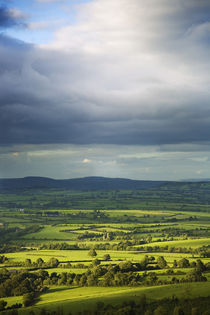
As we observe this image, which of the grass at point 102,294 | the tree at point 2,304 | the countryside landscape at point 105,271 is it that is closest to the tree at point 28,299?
the countryside landscape at point 105,271

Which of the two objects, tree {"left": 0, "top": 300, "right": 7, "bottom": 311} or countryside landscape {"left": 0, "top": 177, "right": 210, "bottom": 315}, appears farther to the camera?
tree {"left": 0, "top": 300, "right": 7, "bottom": 311}

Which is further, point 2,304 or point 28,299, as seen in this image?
point 28,299

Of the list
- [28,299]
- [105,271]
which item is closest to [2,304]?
[28,299]

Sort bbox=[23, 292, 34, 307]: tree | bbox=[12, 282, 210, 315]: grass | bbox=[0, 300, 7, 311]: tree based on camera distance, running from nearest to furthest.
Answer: bbox=[12, 282, 210, 315]: grass
bbox=[0, 300, 7, 311]: tree
bbox=[23, 292, 34, 307]: tree

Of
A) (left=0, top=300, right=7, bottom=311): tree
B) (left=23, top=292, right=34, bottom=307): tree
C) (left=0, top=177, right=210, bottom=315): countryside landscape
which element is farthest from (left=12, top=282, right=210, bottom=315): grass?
(left=0, top=300, right=7, bottom=311): tree

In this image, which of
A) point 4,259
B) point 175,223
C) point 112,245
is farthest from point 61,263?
point 175,223

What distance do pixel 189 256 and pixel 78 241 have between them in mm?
50698

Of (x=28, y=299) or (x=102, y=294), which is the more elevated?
(x=28, y=299)

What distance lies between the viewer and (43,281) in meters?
87.4

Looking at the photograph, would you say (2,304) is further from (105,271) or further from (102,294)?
(105,271)

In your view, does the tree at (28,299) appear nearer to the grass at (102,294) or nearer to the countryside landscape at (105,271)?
the countryside landscape at (105,271)

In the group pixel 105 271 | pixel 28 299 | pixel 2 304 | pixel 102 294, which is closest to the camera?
pixel 2 304

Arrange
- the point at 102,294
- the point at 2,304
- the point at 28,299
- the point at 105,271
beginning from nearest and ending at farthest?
the point at 2,304, the point at 28,299, the point at 102,294, the point at 105,271

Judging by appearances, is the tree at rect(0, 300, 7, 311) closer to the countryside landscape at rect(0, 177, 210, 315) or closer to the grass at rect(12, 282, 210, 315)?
the countryside landscape at rect(0, 177, 210, 315)
